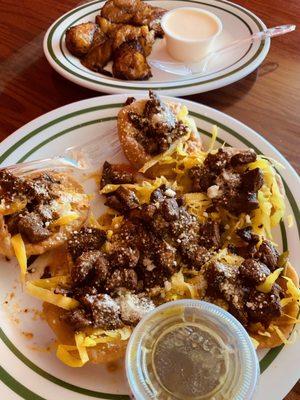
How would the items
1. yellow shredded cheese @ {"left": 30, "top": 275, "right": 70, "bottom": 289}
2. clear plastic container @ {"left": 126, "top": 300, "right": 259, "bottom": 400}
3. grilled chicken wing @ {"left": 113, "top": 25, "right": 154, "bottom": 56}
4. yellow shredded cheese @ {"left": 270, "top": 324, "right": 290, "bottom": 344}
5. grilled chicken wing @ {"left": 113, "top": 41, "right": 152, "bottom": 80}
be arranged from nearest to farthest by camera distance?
clear plastic container @ {"left": 126, "top": 300, "right": 259, "bottom": 400} → yellow shredded cheese @ {"left": 270, "top": 324, "right": 290, "bottom": 344} → yellow shredded cheese @ {"left": 30, "top": 275, "right": 70, "bottom": 289} → grilled chicken wing @ {"left": 113, "top": 41, "right": 152, "bottom": 80} → grilled chicken wing @ {"left": 113, "top": 25, "right": 154, "bottom": 56}

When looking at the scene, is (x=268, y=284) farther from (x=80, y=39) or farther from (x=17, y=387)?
(x=80, y=39)

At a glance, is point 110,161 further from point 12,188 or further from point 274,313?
point 274,313

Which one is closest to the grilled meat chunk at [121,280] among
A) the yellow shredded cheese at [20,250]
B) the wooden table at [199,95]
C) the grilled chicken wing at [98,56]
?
the yellow shredded cheese at [20,250]

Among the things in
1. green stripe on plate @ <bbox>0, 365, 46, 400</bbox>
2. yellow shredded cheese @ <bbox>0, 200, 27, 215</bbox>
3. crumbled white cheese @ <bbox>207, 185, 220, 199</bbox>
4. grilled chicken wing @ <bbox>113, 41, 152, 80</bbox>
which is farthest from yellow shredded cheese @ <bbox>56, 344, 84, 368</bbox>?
grilled chicken wing @ <bbox>113, 41, 152, 80</bbox>

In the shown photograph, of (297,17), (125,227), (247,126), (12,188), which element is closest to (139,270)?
(125,227)

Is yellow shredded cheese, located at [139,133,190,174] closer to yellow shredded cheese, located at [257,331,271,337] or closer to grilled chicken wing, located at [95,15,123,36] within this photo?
yellow shredded cheese, located at [257,331,271,337]

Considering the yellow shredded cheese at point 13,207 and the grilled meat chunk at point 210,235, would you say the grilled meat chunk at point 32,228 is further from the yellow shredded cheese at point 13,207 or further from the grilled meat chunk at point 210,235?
the grilled meat chunk at point 210,235
